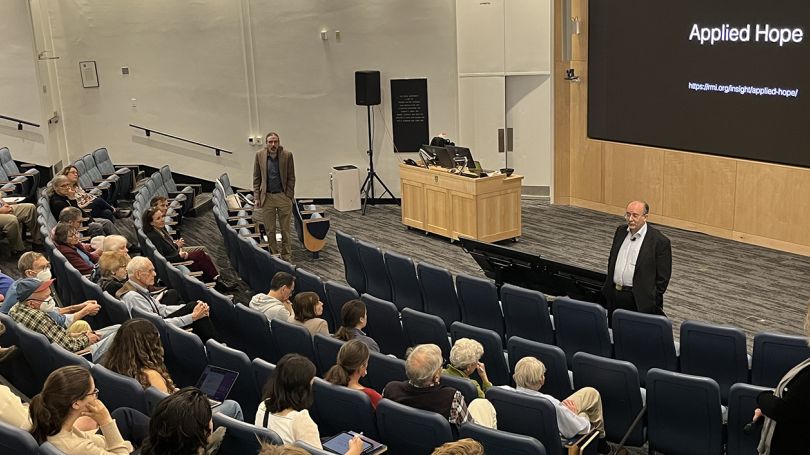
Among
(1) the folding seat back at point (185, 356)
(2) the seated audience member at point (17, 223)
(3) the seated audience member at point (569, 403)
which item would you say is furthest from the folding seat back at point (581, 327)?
(2) the seated audience member at point (17, 223)

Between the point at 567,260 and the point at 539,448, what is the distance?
5807mm

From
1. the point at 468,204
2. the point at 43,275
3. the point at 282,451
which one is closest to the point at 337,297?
the point at 43,275

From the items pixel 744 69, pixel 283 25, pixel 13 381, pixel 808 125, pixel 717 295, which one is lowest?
pixel 717 295

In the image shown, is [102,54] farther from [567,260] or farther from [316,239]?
[567,260]

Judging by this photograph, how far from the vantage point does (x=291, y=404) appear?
3678mm

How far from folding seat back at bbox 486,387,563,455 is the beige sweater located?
1.81m

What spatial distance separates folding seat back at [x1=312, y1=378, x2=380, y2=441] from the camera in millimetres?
3984

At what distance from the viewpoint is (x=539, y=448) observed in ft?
11.5

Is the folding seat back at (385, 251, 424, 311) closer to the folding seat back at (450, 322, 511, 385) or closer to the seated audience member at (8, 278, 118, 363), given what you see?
the folding seat back at (450, 322, 511, 385)

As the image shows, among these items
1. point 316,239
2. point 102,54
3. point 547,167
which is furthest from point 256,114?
Result: point 547,167

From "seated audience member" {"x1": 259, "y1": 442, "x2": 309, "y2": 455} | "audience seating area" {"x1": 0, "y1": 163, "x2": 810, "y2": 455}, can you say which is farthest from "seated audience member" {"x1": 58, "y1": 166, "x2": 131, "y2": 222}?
"seated audience member" {"x1": 259, "y1": 442, "x2": 309, "y2": 455}

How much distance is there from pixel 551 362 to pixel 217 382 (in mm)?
1919

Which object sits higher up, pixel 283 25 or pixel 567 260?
pixel 283 25

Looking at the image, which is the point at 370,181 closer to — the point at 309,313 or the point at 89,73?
the point at 89,73
